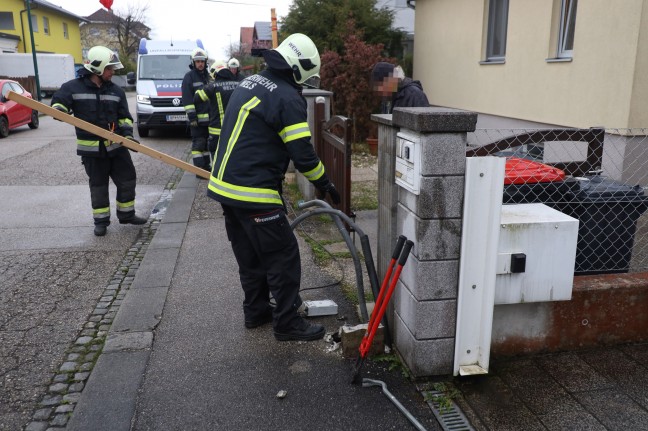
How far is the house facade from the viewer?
38975 millimetres

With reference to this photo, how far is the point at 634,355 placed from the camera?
3.73m

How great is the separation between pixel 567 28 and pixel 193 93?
5.95m

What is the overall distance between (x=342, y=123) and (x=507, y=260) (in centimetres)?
266

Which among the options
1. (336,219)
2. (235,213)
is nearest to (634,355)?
(336,219)

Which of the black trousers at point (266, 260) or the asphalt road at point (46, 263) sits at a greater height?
the black trousers at point (266, 260)

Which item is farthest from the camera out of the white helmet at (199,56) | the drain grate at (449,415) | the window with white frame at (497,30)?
the window with white frame at (497,30)

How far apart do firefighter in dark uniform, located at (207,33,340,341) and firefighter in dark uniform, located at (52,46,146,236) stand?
10.4 feet

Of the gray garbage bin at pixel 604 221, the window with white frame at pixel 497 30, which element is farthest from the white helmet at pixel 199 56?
the gray garbage bin at pixel 604 221

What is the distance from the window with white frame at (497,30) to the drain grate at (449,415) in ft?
30.3

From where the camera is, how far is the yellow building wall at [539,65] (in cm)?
756

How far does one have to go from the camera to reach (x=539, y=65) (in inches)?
381

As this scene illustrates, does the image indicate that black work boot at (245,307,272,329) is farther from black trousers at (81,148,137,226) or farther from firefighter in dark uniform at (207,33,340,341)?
black trousers at (81,148,137,226)

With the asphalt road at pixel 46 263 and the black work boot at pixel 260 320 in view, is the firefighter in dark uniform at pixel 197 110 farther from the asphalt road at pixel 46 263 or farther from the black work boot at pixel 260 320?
→ the black work boot at pixel 260 320

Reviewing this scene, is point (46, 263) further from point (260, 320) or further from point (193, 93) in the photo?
point (193, 93)
